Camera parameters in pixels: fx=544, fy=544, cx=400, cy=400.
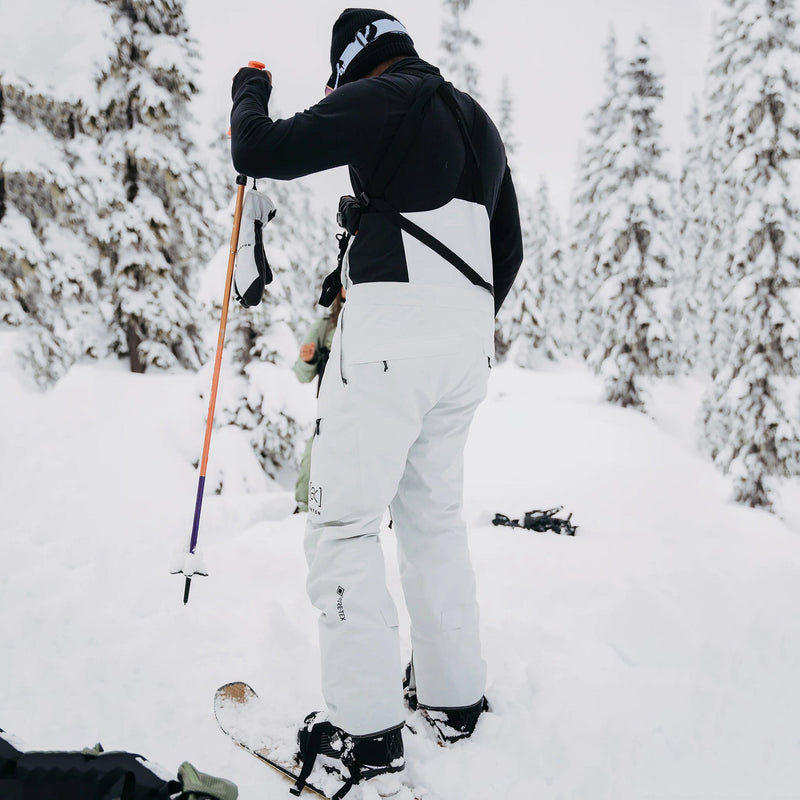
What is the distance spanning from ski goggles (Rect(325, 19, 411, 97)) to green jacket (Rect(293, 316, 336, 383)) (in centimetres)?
320

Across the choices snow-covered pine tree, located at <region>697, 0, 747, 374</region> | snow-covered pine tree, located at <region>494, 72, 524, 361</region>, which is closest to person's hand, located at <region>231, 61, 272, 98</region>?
snow-covered pine tree, located at <region>697, 0, 747, 374</region>

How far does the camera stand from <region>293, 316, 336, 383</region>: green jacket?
5379 millimetres

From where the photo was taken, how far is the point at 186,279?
14.1 meters

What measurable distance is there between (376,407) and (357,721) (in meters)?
1.16

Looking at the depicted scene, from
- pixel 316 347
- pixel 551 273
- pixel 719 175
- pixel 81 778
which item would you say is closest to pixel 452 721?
pixel 81 778

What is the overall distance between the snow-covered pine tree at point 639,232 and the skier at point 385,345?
60.7 ft

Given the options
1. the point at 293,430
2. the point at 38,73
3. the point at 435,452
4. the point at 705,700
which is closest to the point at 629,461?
the point at 293,430

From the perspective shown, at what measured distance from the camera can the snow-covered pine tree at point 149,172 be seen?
38.9ft

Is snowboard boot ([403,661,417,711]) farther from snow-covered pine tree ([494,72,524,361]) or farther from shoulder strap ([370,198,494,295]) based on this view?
snow-covered pine tree ([494,72,524,361])

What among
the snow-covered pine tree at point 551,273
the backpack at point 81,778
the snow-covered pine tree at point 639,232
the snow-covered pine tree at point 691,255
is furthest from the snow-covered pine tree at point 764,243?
the snow-covered pine tree at point 691,255

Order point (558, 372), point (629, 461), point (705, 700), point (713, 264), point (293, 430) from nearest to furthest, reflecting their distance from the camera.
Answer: point (705, 700) < point (293, 430) < point (629, 461) < point (713, 264) < point (558, 372)

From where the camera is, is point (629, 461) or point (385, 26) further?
point (629, 461)

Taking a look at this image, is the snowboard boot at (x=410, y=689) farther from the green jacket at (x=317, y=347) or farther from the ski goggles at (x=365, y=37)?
the green jacket at (x=317, y=347)

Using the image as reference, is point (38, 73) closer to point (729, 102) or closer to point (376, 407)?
point (376, 407)
